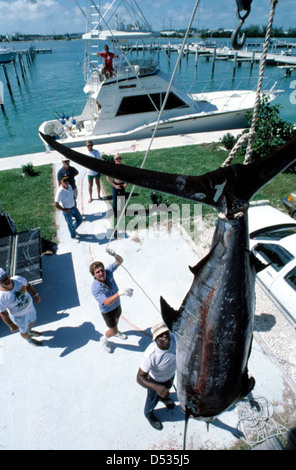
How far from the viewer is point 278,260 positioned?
186 inches

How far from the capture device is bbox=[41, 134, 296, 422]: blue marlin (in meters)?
1.60

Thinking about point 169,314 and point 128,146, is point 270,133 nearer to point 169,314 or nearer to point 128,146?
point 128,146

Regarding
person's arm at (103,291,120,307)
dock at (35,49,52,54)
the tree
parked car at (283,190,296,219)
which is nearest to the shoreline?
the tree

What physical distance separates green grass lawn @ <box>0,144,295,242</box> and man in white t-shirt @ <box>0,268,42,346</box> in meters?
2.71

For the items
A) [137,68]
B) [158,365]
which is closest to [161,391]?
[158,365]

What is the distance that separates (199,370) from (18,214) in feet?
22.1

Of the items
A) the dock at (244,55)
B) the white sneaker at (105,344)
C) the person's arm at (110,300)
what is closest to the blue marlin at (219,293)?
the person's arm at (110,300)

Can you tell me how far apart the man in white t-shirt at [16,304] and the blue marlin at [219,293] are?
7.94 feet

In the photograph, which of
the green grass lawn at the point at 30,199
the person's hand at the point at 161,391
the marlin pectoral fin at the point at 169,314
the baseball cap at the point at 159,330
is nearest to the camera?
the marlin pectoral fin at the point at 169,314

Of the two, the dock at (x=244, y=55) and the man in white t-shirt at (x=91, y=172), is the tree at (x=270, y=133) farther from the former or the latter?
the dock at (x=244, y=55)

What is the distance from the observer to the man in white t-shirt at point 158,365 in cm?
272

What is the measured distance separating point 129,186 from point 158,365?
6315 millimetres

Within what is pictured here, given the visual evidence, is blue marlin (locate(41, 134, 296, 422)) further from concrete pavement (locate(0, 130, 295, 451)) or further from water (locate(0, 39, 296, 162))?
water (locate(0, 39, 296, 162))

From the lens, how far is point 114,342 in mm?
4219
